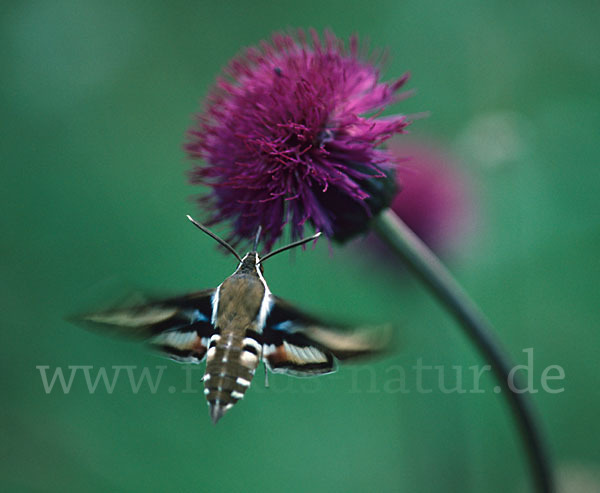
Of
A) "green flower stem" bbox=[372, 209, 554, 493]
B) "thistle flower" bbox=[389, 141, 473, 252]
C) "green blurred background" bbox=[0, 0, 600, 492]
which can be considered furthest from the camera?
"green blurred background" bbox=[0, 0, 600, 492]

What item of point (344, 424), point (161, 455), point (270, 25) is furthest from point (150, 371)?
point (270, 25)

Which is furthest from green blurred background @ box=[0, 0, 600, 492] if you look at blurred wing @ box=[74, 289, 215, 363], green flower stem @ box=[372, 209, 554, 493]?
blurred wing @ box=[74, 289, 215, 363]

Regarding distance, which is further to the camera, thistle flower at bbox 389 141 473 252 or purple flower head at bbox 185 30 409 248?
thistle flower at bbox 389 141 473 252

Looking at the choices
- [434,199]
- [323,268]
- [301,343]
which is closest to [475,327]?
[301,343]

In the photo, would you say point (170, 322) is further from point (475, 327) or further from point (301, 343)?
point (475, 327)

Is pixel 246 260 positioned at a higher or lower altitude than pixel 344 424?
lower

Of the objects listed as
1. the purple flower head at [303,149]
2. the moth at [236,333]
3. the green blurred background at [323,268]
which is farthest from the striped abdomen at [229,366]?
the green blurred background at [323,268]

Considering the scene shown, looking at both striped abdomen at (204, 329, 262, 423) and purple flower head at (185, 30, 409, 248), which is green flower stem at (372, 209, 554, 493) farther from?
striped abdomen at (204, 329, 262, 423)

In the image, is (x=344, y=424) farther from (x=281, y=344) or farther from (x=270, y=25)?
(x=270, y=25)
